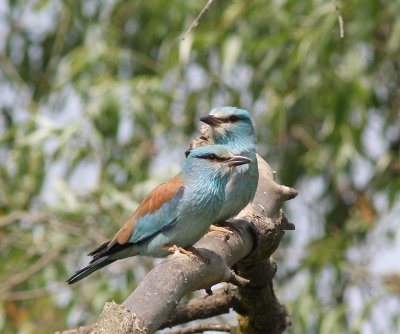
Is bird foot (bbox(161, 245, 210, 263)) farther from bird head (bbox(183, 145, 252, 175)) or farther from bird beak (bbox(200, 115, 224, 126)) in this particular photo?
bird beak (bbox(200, 115, 224, 126))

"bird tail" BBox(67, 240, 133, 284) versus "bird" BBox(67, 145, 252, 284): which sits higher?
"bird" BBox(67, 145, 252, 284)

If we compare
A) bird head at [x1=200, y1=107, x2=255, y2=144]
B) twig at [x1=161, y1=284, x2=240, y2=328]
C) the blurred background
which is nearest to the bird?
twig at [x1=161, y1=284, x2=240, y2=328]

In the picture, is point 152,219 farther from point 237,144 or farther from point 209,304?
point 237,144

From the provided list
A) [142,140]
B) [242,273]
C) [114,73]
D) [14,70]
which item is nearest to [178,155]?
[142,140]

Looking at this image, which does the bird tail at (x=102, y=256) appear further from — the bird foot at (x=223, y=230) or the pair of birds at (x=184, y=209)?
the bird foot at (x=223, y=230)

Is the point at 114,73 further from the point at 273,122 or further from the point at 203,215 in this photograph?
the point at 203,215

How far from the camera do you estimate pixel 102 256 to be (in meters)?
3.88

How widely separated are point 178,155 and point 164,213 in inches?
145

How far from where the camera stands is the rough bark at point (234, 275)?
107 inches

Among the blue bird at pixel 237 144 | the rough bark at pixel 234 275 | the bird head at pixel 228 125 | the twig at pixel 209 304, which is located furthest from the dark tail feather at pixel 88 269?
the bird head at pixel 228 125

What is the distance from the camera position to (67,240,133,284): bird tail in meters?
3.83

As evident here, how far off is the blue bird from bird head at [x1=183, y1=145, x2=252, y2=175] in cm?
16

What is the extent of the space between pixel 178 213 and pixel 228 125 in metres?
1.18

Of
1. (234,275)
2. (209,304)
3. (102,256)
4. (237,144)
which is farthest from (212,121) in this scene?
(234,275)
